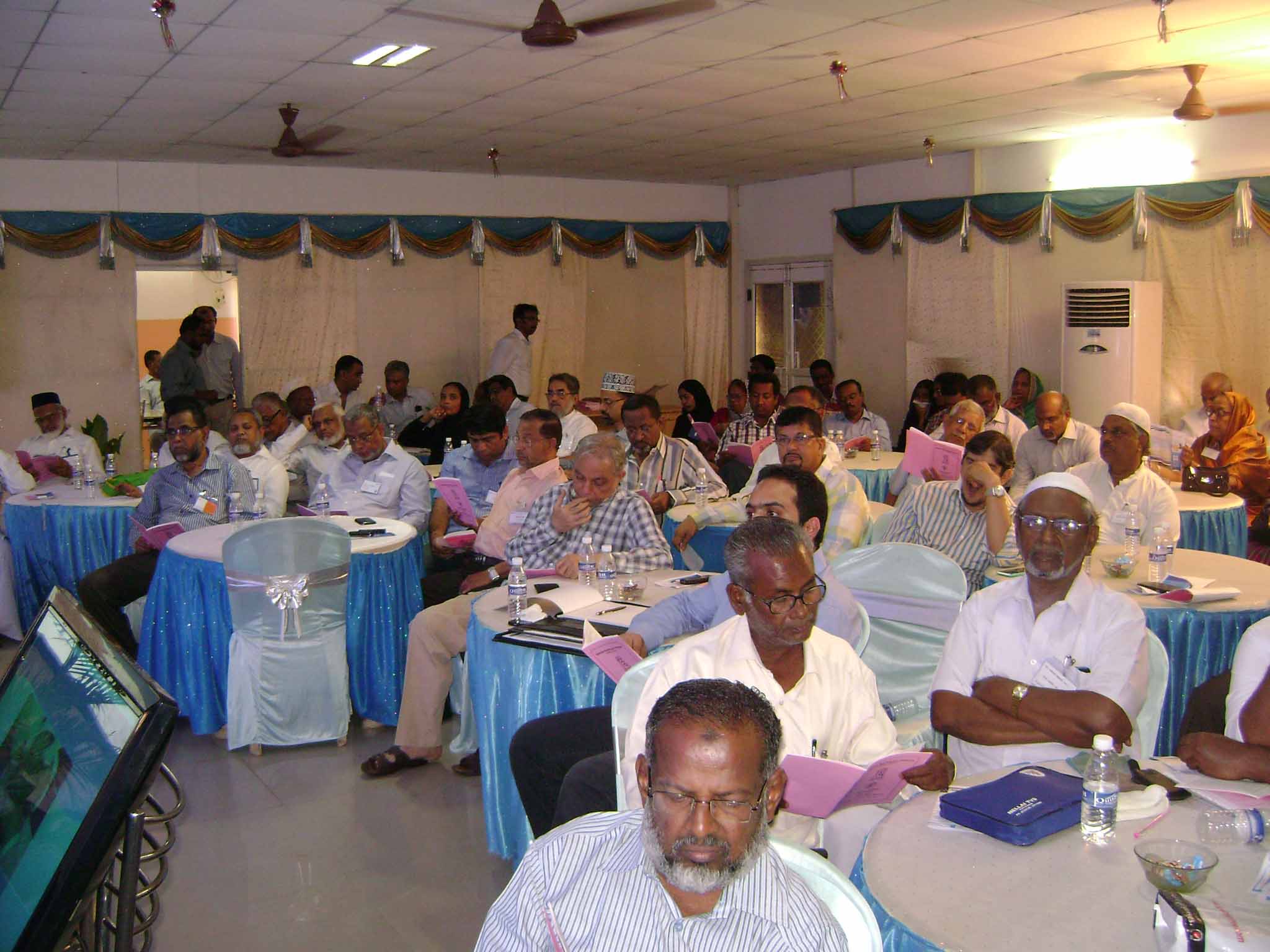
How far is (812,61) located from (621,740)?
5.39 m

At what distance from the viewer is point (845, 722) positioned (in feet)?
8.86

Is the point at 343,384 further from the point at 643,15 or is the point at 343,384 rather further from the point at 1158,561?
the point at 1158,561

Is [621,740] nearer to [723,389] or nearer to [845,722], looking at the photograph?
[845,722]

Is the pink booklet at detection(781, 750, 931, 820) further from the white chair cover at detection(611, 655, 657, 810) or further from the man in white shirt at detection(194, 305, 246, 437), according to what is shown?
the man in white shirt at detection(194, 305, 246, 437)

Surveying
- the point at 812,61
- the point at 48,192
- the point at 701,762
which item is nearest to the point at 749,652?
the point at 701,762

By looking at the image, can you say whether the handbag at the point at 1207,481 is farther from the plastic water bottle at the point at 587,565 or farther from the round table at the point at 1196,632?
the plastic water bottle at the point at 587,565

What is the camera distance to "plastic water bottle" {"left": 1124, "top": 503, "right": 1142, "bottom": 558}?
4.91 meters

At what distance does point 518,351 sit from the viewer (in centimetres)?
1223

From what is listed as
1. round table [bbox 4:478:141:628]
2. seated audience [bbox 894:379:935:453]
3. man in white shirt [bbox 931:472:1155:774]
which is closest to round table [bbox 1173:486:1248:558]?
man in white shirt [bbox 931:472:1155:774]

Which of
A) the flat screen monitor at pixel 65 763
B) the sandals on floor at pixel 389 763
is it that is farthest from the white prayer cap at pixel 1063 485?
the sandals on floor at pixel 389 763

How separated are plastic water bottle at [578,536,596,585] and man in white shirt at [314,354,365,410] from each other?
670 cm

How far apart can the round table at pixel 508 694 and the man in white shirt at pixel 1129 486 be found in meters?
2.58

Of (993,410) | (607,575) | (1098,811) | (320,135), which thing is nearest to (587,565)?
(607,575)

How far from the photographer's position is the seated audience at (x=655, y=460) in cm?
679
